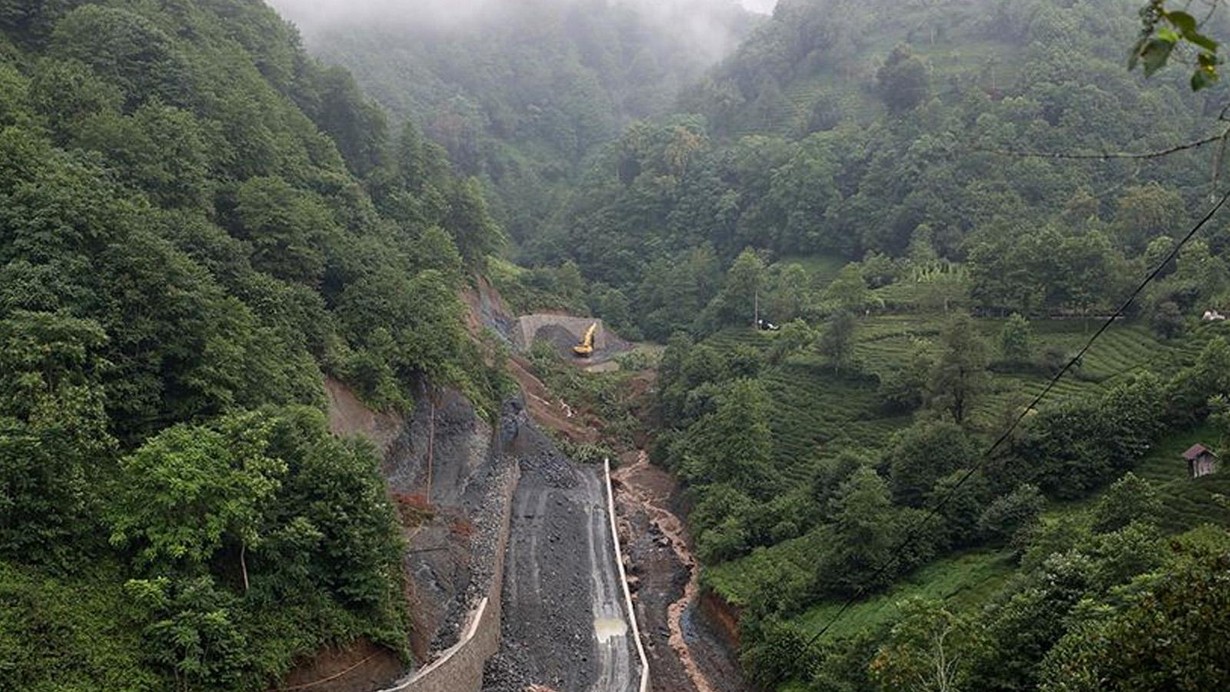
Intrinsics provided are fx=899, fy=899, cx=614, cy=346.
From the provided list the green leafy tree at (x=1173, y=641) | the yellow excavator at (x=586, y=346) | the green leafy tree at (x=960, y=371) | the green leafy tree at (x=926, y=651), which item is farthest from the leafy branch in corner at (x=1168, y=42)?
the yellow excavator at (x=586, y=346)

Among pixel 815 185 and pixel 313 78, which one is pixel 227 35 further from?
pixel 815 185

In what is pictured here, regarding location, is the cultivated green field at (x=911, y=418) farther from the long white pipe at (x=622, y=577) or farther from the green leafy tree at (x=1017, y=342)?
the long white pipe at (x=622, y=577)

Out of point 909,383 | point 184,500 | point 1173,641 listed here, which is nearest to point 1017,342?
point 909,383

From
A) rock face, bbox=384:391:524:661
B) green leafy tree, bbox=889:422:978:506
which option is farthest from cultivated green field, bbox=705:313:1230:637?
rock face, bbox=384:391:524:661

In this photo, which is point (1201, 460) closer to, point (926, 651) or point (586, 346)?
point (926, 651)

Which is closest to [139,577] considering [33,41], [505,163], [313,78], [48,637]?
[48,637]

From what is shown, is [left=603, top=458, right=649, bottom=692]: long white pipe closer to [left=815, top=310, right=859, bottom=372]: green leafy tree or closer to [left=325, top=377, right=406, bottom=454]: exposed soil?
[left=325, top=377, right=406, bottom=454]: exposed soil
